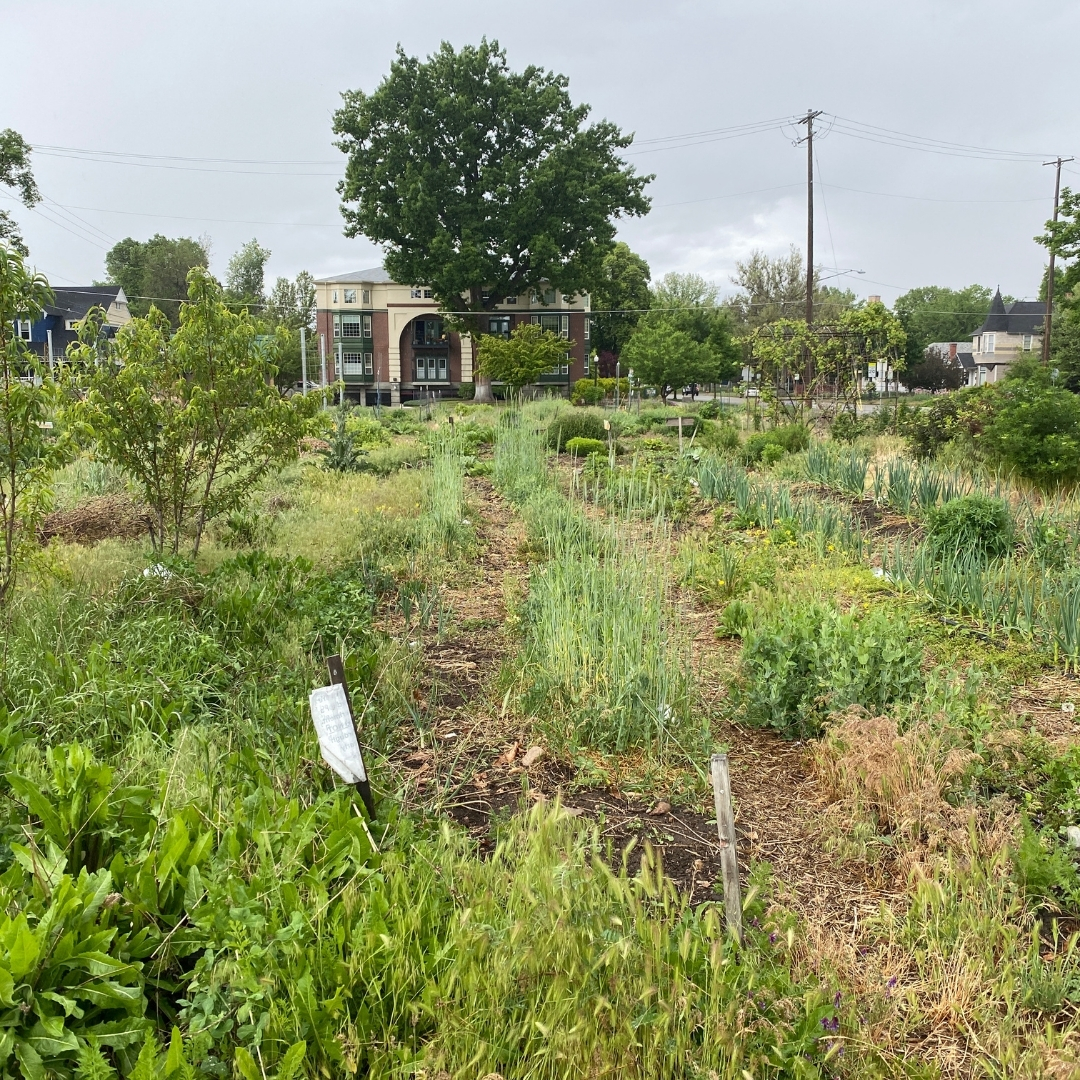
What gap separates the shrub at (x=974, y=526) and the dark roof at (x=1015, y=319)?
73.3m

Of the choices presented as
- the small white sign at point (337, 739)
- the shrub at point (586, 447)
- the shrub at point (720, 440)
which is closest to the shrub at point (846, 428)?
the shrub at point (720, 440)

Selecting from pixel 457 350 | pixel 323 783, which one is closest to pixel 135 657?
pixel 323 783

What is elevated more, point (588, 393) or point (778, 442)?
point (588, 393)

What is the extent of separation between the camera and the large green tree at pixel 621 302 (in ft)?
197

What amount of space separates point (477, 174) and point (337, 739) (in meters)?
42.9

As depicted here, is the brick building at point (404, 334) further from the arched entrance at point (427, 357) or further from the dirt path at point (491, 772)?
the dirt path at point (491, 772)

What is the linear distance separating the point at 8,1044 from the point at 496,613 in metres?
4.10

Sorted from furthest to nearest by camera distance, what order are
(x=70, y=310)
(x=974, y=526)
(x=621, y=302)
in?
(x=621, y=302) < (x=70, y=310) < (x=974, y=526)

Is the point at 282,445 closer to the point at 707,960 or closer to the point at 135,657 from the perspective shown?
the point at 135,657

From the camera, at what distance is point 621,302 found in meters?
61.4

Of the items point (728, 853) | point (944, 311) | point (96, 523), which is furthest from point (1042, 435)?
point (944, 311)

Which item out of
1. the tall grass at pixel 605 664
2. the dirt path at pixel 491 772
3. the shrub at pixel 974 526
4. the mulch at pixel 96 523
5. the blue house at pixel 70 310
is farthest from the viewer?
the blue house at pixel 70 310

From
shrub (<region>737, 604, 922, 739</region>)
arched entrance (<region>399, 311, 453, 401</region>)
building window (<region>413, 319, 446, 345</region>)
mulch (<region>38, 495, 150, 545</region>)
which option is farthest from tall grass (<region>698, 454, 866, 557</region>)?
building window (<region>413, 319, 446, 345</region>)

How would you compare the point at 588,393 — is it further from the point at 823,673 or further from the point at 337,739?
the point at 337,739
